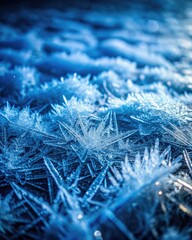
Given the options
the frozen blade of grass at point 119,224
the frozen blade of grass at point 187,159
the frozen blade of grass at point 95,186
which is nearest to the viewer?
the frozen blade of grass at point 119,224

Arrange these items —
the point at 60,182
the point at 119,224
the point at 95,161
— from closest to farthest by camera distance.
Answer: the point at 119,224 → the point at 60,182 → the point at 95,161

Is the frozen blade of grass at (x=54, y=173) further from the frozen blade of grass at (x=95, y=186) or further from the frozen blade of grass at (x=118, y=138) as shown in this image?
the frozen blade of grass at (x=118, y=138)

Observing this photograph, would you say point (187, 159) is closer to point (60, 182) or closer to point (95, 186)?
point (95, 186)

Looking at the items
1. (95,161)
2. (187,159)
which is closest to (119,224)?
(95,161)

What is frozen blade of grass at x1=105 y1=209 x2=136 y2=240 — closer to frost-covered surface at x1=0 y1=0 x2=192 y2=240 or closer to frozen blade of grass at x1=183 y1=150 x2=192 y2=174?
frost-covered surface at x1=0 y1=0 x2=192 y2=240

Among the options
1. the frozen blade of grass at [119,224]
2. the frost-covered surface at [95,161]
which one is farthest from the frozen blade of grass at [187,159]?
the frozen blade of grass at [119,224]

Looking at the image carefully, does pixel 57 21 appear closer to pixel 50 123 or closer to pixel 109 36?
pixel 109 36

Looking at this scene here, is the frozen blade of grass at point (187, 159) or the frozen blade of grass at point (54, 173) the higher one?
the frozen blade of grass at point (187, 159)

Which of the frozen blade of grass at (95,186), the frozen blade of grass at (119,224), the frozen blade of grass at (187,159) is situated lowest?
the frozen blade of grass at (95,186)
